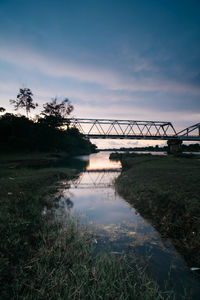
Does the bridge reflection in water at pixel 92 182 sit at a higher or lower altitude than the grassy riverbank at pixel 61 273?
lower

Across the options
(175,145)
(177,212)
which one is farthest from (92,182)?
(175,145)

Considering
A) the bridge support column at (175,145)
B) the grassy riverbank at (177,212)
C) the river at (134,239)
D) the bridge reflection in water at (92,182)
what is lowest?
the bridge reflection in water at (92,182)

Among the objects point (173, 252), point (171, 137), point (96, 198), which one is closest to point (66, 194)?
point (96, 198)

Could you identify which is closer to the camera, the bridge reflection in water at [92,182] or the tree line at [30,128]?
the bridge reflection in water at [92,182]

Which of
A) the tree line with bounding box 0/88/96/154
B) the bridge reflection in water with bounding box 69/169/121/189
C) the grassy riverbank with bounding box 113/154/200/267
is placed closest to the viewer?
the grassy riverbank with bounding box 113/154/200/267

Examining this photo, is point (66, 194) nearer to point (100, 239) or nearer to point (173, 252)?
point (100, 239)

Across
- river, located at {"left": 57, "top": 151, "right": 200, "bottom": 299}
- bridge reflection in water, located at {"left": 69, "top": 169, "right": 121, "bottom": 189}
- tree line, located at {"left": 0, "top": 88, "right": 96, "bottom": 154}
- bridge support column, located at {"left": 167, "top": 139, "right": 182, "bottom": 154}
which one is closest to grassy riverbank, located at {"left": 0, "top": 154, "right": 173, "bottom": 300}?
A: river, located at {"left": 57, "top": 151, "right": 200, "bottom": 299}

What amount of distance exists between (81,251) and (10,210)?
Answer: 3621mm

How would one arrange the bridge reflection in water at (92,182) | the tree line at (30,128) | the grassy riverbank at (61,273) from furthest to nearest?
the tree line at (30,128)
the bridge reflection in water at (92,182)
the grassy riverbank at (61,273)

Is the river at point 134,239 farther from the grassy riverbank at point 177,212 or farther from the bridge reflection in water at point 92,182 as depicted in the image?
the bridge reflection in water at point 92,182

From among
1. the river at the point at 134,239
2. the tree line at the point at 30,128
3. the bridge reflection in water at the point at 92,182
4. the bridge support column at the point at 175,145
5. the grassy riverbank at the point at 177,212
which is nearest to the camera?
the river at the point at 134,239

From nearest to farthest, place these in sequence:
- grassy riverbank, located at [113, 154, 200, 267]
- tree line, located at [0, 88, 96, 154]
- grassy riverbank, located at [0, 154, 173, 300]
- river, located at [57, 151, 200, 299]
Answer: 1. grassy riverbank, located at [0, 154, 173, 300]
2. river, located at [57, 151, 200, 299]
3. grassy riverbank, located at [113, 154, 200, 267]
4. tree line, located at [0, 88, 96, 154]

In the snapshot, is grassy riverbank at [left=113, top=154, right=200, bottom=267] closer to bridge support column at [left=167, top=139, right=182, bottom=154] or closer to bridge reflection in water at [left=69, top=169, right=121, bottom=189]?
bridge reflection in water at [left=69, top=169, right=121, bottom=189]

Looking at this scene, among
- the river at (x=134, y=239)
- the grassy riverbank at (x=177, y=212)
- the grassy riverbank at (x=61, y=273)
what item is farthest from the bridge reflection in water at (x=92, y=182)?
the grassy riverbank at (x=61, y=273)
